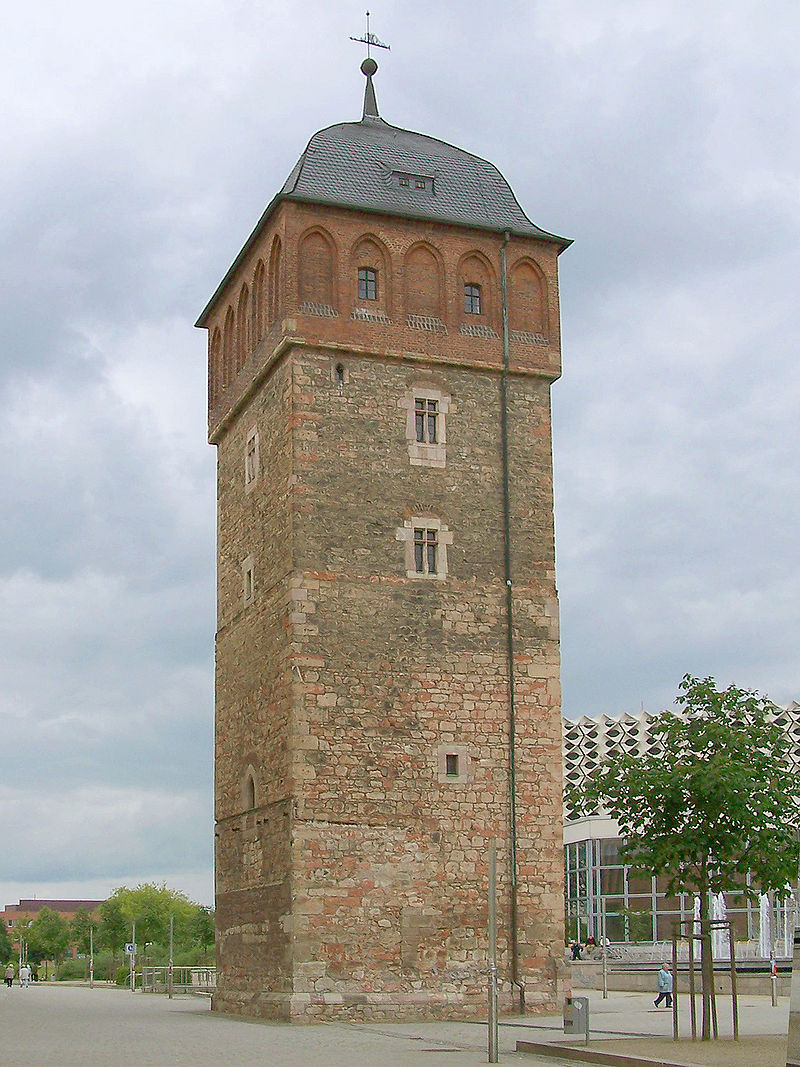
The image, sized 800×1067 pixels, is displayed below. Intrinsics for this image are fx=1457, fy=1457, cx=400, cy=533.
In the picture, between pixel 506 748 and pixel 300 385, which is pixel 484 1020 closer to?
pixel 506 748

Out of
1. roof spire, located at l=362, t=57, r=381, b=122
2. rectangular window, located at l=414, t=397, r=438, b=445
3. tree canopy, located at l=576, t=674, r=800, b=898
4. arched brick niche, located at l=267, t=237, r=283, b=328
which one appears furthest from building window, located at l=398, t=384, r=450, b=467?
tree canopy, located at l=576, t=674, r=800, b=898

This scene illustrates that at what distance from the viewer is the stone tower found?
27.0 metres

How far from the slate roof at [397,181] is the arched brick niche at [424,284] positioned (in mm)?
801

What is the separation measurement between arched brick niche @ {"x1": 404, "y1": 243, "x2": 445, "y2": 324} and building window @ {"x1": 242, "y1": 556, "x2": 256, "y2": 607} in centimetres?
623

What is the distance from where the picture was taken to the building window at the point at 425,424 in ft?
96.7

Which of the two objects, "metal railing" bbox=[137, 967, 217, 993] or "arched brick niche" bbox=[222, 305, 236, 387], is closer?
"arched brick niche" bbox=[222, 305, 236, 387]

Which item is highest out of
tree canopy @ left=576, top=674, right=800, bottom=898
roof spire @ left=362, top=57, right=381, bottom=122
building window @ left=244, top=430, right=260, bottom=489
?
roof spire @ left=362, top=57, right=381, bottom=122

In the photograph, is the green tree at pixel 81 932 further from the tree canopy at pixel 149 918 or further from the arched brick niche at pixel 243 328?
the arched brick niche at pixel 243 328

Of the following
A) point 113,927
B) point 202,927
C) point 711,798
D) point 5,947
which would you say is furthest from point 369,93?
point 5,947

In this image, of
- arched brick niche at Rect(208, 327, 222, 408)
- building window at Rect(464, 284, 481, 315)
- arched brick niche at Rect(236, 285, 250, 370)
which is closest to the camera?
building window at Rect(464, 284, 481, 315)

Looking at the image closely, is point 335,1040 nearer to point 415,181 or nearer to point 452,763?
point 452,763

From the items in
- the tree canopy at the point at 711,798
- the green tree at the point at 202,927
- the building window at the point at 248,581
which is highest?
the building window at the point at 248,581

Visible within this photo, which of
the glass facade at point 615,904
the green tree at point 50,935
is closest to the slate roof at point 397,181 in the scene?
the glass facade at point 615,904

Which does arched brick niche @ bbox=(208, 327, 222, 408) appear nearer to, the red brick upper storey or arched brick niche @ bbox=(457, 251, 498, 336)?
the red brick upper storey
